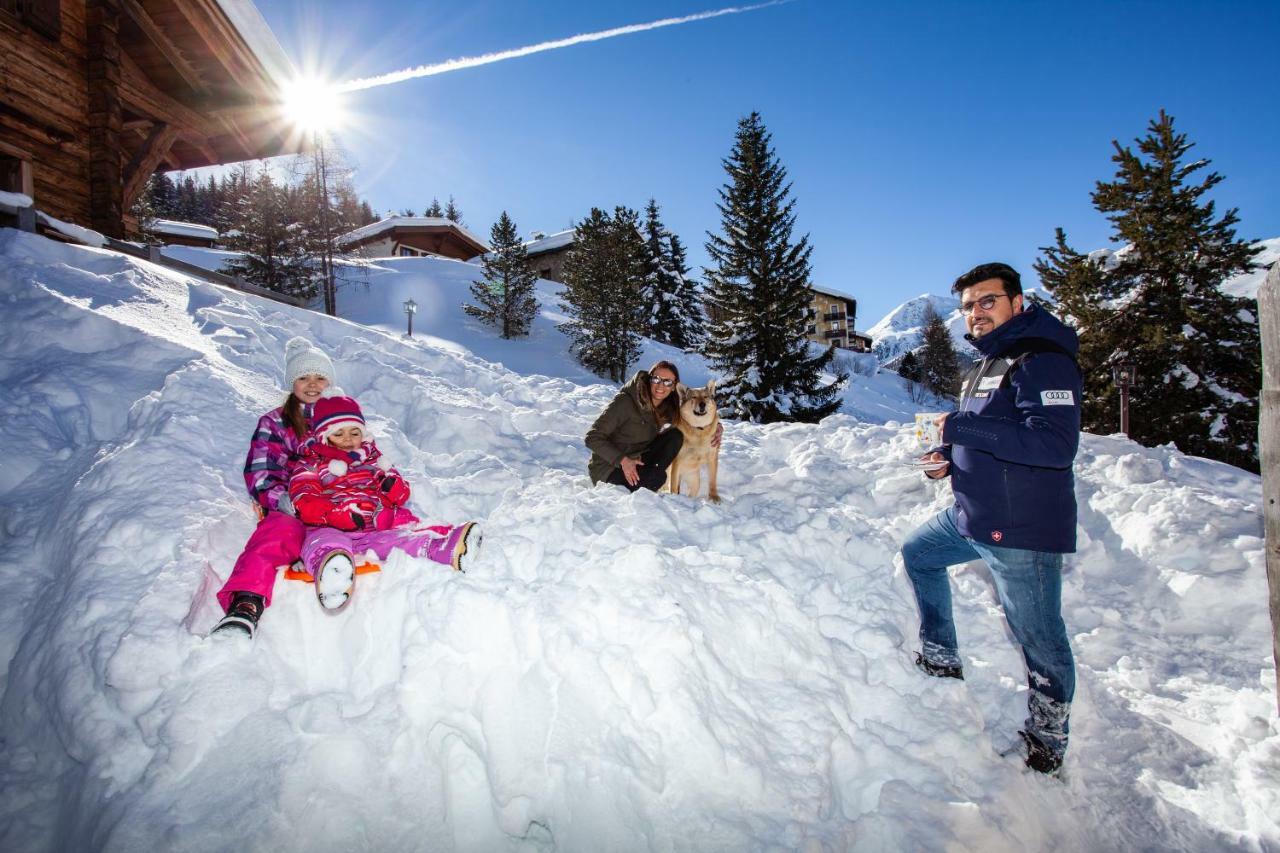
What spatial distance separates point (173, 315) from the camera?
6.11 m

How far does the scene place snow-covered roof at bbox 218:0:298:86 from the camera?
961 cm

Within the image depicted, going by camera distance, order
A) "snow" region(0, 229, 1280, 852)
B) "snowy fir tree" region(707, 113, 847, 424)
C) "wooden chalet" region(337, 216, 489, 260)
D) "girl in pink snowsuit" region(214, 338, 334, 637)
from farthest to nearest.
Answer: "wooden chalet" region(337, 216, 489, 260) → "snowy fir tree" region(707, 113, 847, 424) → "girl in pink snowsuit" region(214, 338, 334, 637) → "snow" region(0, 229, 1280, 852)

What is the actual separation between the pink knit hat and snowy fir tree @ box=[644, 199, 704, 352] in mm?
28257

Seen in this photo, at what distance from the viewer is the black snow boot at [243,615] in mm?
2451

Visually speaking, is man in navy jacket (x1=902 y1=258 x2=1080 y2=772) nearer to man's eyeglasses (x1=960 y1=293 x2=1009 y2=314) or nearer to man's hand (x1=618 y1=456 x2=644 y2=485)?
man's eyeglasses (x1=960 y1=293 x2=1009 y2=314)

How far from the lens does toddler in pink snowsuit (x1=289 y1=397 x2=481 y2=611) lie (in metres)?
2.77

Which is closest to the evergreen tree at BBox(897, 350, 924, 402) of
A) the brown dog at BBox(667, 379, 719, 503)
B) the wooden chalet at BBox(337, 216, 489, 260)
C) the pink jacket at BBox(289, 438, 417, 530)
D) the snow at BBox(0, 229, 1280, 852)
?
the wooden chalet at BBox(337, 216, 489, 260)

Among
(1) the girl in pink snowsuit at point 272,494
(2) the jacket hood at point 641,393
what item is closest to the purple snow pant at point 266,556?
(1) the girl in pink snowsuit at point 272,494

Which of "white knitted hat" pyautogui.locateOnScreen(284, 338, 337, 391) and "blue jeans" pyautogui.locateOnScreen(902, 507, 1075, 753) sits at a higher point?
"white knitted hat" pyautogui.locateOnScreen(284, 338, 337, 391)

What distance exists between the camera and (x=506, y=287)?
25.7m

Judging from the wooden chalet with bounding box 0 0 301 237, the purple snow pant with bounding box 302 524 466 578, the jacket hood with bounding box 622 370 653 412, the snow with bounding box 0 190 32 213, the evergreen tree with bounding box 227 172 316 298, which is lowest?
the purple snow pant with bounding box 302 524 466 578

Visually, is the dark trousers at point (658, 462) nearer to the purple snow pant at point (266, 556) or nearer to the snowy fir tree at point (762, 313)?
the purple snow pant at point (266, 556)

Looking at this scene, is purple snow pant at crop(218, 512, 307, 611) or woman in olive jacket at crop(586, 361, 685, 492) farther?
woman in olive jacket at crop(586, 361, 685, 492)

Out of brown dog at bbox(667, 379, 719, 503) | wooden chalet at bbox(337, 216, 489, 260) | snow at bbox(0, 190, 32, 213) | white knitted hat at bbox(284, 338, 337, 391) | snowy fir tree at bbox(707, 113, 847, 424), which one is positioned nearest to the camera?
white knitted hat at bbox(284, 338, 337, 391)
